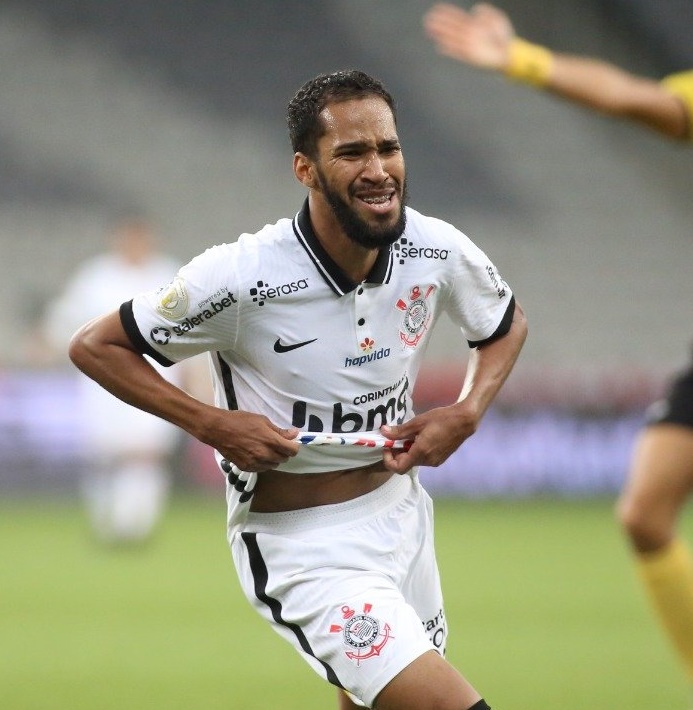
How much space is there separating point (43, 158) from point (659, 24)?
6675 mm

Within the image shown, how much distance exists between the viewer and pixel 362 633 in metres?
3.85

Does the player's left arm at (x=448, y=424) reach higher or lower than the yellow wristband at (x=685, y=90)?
lower

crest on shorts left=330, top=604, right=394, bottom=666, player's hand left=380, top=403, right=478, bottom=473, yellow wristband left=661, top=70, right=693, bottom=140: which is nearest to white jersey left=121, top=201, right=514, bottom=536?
player's hand left=380, top=403, right=478, bottom=473

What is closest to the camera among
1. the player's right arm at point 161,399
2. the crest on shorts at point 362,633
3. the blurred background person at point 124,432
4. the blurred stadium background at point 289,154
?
the crest on shorts at point 362,633

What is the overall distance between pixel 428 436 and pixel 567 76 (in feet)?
4.50

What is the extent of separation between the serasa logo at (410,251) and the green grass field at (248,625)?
2505mm

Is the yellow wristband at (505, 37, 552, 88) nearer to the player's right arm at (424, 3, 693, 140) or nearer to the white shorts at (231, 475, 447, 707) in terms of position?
the player's right arm at (424, 3, 693, 140)

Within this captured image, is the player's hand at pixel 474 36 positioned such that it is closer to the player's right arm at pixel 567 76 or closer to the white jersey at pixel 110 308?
the player's right arm at pixel 567 76

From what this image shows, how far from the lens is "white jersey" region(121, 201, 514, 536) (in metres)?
4.00

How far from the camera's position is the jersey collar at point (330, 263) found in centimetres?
409

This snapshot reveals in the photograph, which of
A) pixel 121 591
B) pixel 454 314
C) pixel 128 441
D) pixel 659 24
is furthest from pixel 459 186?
pixel 454 314

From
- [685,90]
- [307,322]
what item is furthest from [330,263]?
[685,90]

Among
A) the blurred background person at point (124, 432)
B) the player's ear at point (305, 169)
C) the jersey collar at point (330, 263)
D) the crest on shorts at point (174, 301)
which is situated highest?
the player's ear at point (305, 169)

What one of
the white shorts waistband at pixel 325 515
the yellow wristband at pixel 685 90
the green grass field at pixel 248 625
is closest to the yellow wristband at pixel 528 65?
the yellow wristband at pixel 685 90
